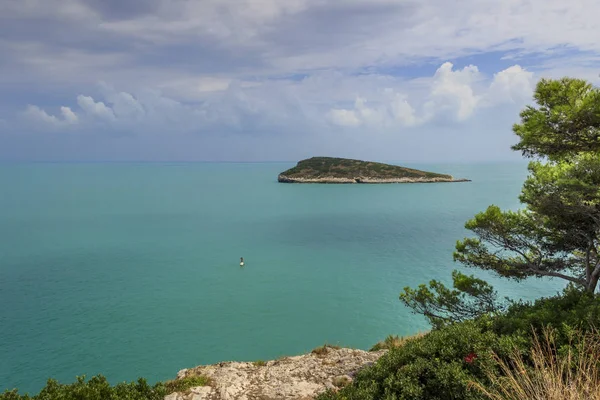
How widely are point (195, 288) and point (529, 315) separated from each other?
27450 millimetres

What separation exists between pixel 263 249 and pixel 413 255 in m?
18.8

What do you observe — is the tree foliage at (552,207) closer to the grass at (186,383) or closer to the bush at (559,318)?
the bush at (559,318)

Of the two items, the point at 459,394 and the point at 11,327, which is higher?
the point at 459,394

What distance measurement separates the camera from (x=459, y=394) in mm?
6840

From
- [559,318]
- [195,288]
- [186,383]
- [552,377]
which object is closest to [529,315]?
[559,318]

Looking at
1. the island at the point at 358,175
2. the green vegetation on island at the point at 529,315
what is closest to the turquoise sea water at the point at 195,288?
the green vegetation on island at the point at 529,315

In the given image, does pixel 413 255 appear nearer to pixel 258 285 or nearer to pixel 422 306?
pixel 258 285

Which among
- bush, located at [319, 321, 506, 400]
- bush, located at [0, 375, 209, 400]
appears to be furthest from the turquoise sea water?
bush, located at [319, 321, 506, 400]

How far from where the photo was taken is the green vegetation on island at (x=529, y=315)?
676cm

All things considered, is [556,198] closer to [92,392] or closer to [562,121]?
[562,121]

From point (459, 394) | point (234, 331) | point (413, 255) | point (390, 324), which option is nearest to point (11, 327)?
point (234, 331)

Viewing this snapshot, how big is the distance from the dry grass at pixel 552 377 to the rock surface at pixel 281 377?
494 centimetres

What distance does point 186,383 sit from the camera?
35.8ft

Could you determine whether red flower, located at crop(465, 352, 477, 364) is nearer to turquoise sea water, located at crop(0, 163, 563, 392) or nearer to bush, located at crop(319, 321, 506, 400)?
bush, located at crop(319, 321, 506, 400)
